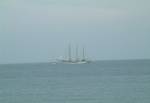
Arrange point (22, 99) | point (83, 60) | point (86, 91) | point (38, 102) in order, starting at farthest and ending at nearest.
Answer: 1. point (83, 60)
2. point (86, 91)
3. point (22, 99)
4. point (38, 102)

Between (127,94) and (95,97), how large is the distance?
485 cm

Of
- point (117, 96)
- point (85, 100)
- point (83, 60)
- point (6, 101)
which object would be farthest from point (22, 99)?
point (83, 60)

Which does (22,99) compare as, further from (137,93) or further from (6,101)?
(137,93)

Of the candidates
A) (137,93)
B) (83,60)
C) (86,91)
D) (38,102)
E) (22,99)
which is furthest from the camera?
(83,60)

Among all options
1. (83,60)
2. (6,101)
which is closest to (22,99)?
(6,101)

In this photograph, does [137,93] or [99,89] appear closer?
[137,93]

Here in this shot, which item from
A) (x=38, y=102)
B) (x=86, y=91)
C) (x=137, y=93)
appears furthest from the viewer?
(x=86, y=91)

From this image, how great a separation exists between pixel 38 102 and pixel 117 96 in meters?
10.2

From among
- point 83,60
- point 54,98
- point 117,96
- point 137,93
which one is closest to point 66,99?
point 54,98

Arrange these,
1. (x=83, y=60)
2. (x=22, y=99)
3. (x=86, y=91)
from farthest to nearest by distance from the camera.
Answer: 1. (x=83, y=60)
2. (x=86, y=91)
3. (x=22, y=99)

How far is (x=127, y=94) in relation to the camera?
60.1 meters

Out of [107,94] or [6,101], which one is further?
[107,94]

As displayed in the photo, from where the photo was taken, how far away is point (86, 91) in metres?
65.3

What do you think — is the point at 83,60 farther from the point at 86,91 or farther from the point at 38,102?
the point at 38,102
